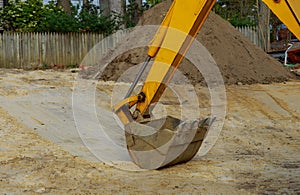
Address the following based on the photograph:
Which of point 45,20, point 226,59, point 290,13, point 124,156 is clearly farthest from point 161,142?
point 45,20

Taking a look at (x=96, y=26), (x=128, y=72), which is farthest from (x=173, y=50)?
(x=96, y=26)

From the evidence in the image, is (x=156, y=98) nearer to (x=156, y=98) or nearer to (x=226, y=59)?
(x=156, y=98)

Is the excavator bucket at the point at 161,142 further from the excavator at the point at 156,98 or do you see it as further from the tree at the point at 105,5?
the tree at the point at 105,5

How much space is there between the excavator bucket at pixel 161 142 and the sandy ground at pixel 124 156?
0.60ft

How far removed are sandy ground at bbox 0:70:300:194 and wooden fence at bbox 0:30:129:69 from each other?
19.3 feet

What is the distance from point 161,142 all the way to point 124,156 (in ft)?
4.19

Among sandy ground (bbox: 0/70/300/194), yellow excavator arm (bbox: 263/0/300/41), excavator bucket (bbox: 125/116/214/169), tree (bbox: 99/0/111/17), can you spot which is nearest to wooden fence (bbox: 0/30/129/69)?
tree (bbox: 99/0/111/17)

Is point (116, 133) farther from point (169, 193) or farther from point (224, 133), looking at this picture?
point (169, 193)

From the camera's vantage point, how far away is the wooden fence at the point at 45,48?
19109 millimetres

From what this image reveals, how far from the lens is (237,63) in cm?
1580

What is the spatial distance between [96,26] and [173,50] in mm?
15228

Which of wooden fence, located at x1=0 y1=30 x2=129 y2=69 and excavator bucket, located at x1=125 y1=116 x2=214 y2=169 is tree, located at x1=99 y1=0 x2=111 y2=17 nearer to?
wooden fence, located at x1=0 y1=30 x2=129 y2=69

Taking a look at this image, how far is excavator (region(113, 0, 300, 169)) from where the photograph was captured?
20.9 ft

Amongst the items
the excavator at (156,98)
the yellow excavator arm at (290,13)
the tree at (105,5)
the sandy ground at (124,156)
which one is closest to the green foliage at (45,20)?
the tree at (105,5)
